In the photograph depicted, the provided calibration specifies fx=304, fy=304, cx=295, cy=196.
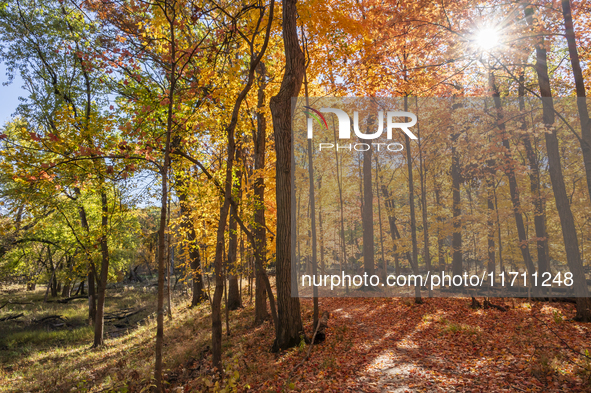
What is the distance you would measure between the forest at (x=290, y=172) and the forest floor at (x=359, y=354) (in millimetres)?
77

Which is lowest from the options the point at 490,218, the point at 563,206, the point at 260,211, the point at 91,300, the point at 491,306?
the point at 91,300

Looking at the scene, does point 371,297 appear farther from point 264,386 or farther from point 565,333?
point 264,386

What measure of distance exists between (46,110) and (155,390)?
46.5 feet

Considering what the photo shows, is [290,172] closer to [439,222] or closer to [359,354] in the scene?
[359,354]

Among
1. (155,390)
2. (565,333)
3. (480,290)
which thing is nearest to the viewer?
(155,390)

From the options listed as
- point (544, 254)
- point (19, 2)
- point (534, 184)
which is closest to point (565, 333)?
point (544, 254)

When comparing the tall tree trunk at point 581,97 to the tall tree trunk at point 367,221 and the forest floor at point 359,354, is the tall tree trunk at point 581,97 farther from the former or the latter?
the tall tree trunk at point 367,221

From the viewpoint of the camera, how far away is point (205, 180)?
9430mm

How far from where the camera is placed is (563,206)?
8656mm

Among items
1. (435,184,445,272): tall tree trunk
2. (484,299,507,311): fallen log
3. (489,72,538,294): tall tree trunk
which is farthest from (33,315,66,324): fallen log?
(489,72,538,294): tall tree trunk

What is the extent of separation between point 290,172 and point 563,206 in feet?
26.0

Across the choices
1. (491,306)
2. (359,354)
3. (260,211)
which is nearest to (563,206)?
(491,306)

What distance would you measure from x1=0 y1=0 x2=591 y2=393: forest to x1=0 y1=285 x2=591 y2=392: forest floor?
8cm

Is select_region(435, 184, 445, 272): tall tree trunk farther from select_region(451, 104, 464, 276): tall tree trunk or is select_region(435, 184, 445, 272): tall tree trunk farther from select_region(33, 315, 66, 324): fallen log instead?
select_region(33, 315, 66, 324): fallen log
